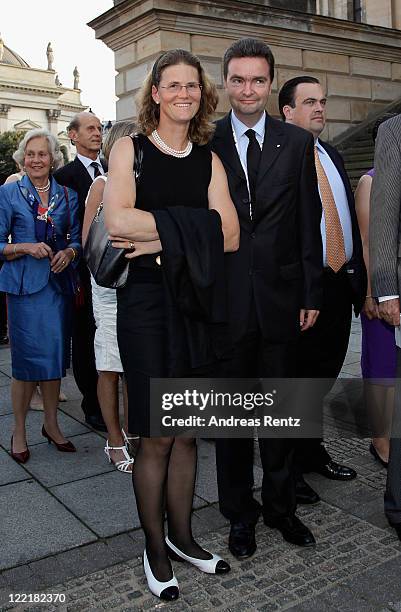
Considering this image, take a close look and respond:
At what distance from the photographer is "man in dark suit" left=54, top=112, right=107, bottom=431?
5152mm

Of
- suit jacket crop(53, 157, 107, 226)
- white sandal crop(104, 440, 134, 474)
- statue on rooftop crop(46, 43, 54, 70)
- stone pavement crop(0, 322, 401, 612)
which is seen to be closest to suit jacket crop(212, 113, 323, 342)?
stone pavement crop(0, 322, 401, 612)

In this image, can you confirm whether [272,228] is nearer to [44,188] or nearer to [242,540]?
[242,540]

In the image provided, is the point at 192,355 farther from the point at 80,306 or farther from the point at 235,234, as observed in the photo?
the point at 80,306

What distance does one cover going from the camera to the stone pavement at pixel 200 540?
2.79 m

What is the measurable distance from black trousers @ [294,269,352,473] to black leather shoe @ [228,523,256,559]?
0.63 m

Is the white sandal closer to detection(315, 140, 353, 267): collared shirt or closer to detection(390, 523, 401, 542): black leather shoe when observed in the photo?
detection(390, 523, 401, 542): black leather shoe

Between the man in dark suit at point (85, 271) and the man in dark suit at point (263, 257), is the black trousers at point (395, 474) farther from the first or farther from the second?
the man in dark suit at point (85, 271)

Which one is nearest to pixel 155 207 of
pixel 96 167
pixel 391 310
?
pixel 391 310

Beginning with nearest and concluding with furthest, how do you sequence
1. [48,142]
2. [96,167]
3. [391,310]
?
1. [391,310]
2. [48,142]
3. [96,167]

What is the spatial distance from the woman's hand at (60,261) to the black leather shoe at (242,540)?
6.69ft

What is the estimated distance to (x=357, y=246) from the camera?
380 centimetres

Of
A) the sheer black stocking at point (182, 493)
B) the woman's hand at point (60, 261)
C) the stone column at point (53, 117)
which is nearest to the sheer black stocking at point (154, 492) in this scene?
the sheer black stocking at point (182, 493)

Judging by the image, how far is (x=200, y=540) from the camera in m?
3.32

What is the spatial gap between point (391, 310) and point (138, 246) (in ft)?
4.21
